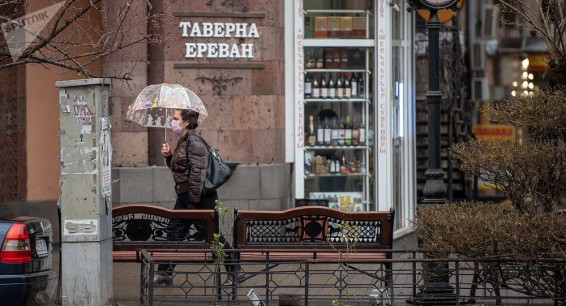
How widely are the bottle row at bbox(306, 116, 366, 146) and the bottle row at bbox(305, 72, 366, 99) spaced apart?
12.7 inches

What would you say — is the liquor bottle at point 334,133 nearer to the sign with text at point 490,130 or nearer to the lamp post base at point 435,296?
the lamp post base at point 435,296

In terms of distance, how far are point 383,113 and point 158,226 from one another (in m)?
5.65

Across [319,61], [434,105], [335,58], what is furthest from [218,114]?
[434,105]

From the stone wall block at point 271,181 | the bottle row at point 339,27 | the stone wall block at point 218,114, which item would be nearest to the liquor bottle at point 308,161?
the stone wall block at point 271,181

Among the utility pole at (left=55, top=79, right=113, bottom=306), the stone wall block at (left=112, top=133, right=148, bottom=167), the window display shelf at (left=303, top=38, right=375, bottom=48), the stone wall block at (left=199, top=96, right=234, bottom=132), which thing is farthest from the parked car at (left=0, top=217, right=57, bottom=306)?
the window display shelf at (left=303, top=38, right=375, bottom=48)

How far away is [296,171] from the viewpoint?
55.5 ft

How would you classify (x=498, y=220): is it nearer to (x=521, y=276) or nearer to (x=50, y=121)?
(x=521, y=276)

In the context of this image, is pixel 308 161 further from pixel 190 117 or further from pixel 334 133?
pixel 190 117

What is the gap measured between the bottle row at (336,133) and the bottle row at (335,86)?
32 centimetres

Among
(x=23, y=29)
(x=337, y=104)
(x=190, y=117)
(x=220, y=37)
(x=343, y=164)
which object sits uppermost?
(x=220, y=37)

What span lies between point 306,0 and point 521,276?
25.7 ft

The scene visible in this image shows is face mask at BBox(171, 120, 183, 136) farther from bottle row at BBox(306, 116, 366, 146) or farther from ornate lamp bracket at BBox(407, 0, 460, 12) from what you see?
bottle row at BBox(306, 116, 366, 146)

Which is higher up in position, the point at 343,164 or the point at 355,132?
the point at 355,132

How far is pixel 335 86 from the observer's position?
1716 centimetres
